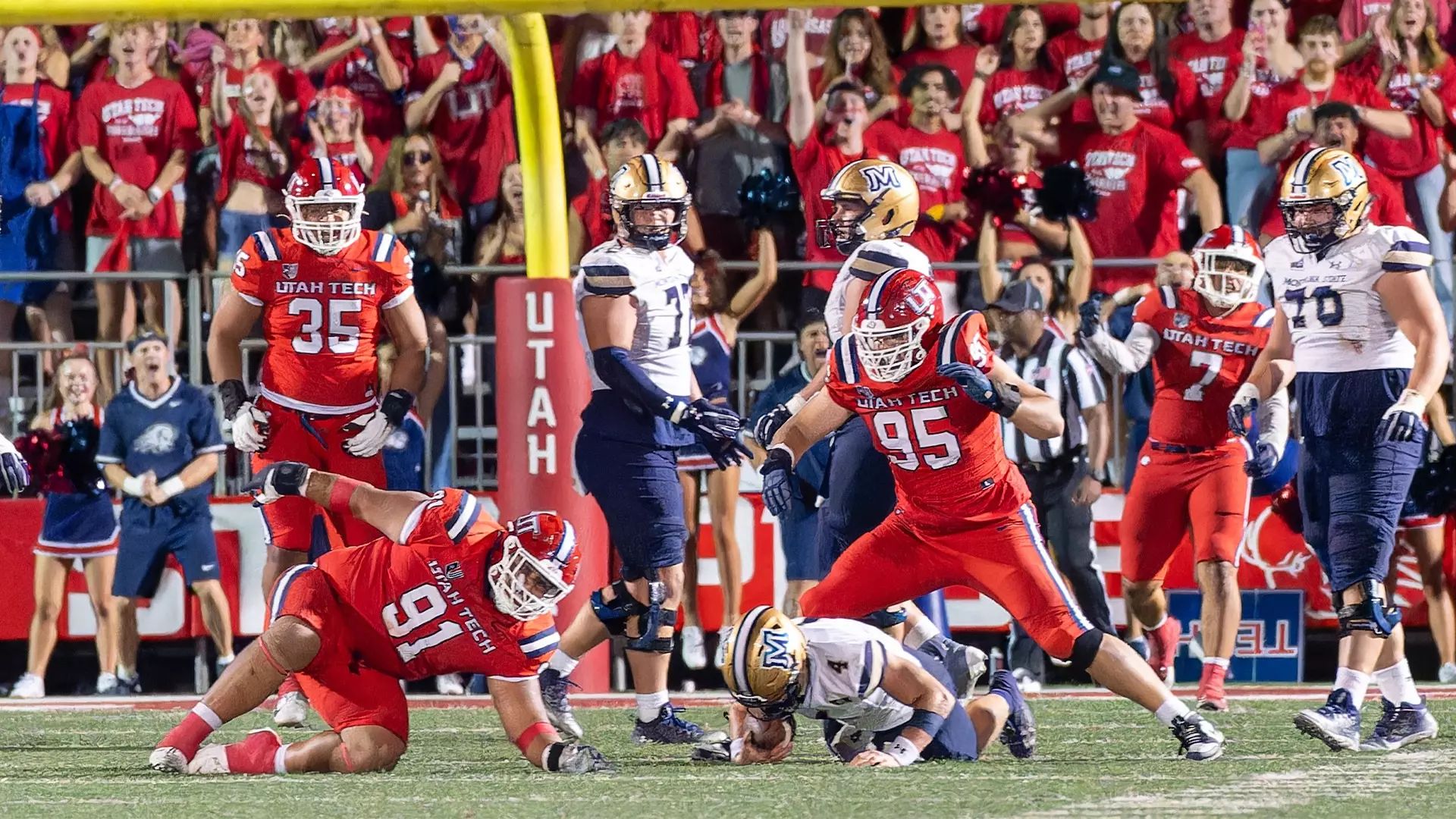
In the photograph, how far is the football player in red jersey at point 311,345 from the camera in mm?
7488

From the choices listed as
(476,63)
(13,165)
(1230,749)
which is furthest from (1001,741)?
(13,165)

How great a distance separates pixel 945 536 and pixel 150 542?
4.44 metres

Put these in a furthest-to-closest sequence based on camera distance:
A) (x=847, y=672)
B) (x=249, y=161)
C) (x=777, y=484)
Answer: (x=249, y=161) → (x=777, y=484) → (x=847, y=672)

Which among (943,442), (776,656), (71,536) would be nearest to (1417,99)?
(943,442)

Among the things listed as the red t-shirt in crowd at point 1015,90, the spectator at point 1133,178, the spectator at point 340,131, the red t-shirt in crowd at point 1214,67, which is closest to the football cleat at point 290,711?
the spectator at point 340,131

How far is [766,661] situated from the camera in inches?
225

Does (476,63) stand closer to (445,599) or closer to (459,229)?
(459,229)

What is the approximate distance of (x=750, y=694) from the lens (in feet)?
19.0

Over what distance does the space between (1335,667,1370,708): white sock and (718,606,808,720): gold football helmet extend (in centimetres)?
177

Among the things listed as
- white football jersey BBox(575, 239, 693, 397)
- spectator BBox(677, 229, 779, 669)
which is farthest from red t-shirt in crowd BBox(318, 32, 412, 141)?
white football jersey BBox(575, 239, 693, 397)

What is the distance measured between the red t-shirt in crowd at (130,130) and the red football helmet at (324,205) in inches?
134

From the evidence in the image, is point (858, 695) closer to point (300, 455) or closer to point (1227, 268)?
point (300, 455)

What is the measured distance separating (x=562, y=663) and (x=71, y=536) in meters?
3.25

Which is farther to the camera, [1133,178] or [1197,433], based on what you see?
[1133,178]
